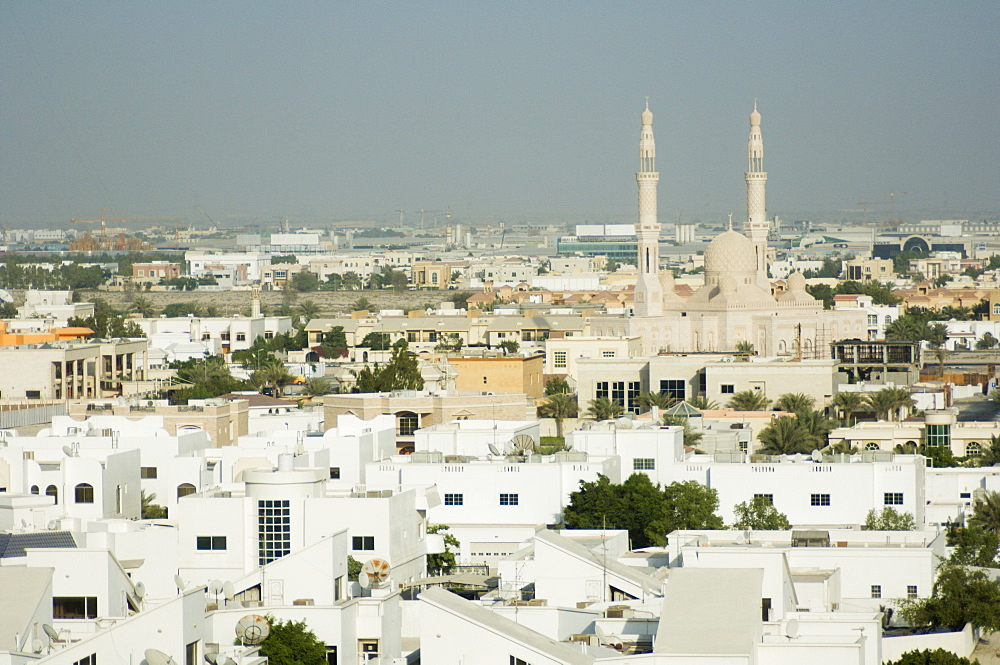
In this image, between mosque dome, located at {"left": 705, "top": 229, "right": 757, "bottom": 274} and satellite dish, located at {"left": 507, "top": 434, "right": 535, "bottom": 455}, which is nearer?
satellite dish, located at {"left": 507, "top": 434, "right": 535, "bottom": 455}

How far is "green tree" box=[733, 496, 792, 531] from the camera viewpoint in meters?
30.9

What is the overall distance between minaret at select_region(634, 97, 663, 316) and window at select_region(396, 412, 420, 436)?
28916 millimetres

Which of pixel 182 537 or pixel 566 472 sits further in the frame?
pixel 566 472

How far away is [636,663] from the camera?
59.1 ft

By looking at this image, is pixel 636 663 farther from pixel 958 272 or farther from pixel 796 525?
pixel 958 272

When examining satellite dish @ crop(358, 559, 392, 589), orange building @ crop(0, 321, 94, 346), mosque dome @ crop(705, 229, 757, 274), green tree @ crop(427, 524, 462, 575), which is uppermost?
mosque dome @ crop(705, 229, 757, 274)

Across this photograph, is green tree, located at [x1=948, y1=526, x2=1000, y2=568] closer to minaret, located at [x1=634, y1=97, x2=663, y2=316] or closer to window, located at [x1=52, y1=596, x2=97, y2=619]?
window, located at [x1=52, y1=596, x2=97, y2=619]

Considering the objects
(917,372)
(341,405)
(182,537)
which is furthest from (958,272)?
(182,537)

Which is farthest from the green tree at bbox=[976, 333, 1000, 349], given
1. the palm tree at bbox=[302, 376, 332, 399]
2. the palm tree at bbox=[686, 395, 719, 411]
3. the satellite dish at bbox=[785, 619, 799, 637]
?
the satellite dish at bbox=[785, 619, 799, 637]

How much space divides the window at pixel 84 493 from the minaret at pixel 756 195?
47328 mm

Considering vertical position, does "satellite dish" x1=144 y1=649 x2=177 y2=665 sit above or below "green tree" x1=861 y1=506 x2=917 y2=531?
above

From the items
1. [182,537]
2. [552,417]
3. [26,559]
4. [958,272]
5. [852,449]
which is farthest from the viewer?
[958,272]

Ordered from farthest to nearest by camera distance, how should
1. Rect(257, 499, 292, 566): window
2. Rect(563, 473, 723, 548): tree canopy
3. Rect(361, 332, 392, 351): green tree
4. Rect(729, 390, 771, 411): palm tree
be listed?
1. Rect(361, 332, 392, 351): green tree
2. Rect(729, 390, 771, 411): palm tree
3. Rect(563, 473, 723, 548): tree canopy
4. Rect(257, 499, 292, 566): window

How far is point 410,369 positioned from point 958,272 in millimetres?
126371
